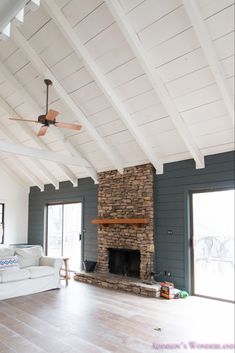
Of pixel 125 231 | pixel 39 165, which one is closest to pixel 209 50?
pixel 125 231

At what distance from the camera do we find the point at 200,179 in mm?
5828

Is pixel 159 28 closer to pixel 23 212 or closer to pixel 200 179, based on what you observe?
pixel 200 179

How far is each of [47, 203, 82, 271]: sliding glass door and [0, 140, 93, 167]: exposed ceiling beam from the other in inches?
76.7

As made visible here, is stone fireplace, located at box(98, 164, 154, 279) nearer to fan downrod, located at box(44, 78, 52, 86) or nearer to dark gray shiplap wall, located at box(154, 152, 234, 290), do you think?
dark gray shiplap wall, located at box(154, 152, 234, 290)

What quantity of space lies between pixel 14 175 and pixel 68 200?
7.56ft

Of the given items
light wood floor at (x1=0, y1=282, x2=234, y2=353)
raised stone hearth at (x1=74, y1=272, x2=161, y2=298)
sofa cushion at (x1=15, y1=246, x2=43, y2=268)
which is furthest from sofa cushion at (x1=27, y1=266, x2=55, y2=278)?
raised stone hearth at (x1=74, y1=272, x2=161, y2=298)

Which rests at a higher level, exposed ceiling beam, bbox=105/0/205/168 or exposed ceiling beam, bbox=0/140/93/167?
exposed ceiling beam, bbox=105/0/205/168

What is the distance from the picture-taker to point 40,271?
624 centimetres

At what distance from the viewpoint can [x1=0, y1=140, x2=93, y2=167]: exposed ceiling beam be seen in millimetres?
6148

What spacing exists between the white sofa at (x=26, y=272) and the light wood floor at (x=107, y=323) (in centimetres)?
23

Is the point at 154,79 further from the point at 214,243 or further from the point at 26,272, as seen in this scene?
the point at 26,272

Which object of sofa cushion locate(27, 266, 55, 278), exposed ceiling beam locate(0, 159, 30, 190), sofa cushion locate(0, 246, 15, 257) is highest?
exposed ceiling beam locate(0, 159, 30, 190)

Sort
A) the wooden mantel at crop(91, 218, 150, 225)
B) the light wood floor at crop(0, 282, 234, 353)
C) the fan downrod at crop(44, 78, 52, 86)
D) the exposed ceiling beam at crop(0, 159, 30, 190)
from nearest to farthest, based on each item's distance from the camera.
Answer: the light wood floor at crop(0, 282, 234, 353)
the fan downrod at crop(44, 78, 52, 86)
the wooden mantel at crop(91, 218, 150, 225)
the exposed ceiling beam at crop(0, 159, 30, 190)

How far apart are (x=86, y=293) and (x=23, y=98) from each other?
13.9 ft
